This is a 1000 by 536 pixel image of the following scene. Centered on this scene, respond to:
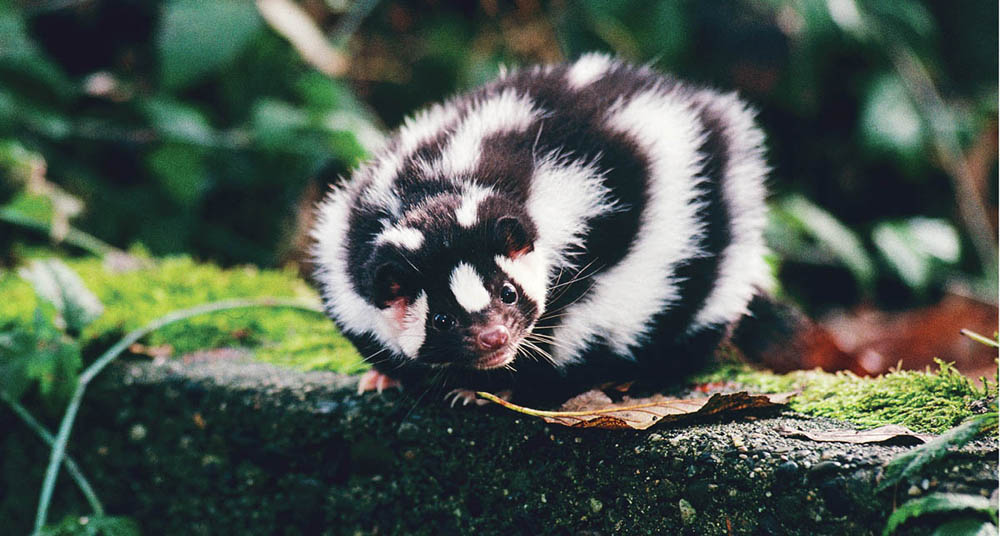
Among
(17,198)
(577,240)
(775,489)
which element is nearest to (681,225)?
(577,240)

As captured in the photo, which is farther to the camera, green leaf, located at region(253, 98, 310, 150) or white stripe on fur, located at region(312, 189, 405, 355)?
green leaf, located at region(253, 98, 310, 150)

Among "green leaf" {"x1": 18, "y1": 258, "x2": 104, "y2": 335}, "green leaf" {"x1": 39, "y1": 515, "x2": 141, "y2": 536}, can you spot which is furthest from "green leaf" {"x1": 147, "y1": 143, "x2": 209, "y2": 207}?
"green leaf" {"x1": 39, "y1": 515, "x2": 141, "y2": 536}

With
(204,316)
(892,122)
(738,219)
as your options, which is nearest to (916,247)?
(892,122)

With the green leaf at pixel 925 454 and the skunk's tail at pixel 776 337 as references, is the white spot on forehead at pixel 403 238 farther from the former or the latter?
the skunk's tail at pixel 776 337

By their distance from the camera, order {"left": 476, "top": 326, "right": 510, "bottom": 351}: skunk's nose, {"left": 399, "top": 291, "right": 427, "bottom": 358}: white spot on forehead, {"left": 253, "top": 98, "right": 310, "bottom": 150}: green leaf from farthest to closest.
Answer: {"left": 253, "top": 98, "right": 310, "bottom": 150}: green leaf, {"left": 399, "top": 291, "right": 427, "bottom": 358}: white spot on forehead, {"left": 476, "top": 326, "right": 510, "bottom": 351}: skunk's nose

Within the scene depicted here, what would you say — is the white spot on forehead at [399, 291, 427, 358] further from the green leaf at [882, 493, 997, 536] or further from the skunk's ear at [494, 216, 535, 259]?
the green leaf at [882, 493, 997, 536]

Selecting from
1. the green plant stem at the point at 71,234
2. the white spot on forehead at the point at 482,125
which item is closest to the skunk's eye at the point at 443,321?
the white spot on forehead at the point at 482,125
